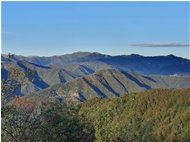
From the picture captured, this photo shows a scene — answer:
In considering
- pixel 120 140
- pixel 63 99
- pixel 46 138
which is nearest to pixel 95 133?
pixel 120 140

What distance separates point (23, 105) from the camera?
22.8 m

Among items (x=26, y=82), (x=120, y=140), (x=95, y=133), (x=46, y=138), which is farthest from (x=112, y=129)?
(x=26, y=82)

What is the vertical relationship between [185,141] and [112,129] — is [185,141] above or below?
below

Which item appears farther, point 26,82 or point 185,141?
point 185,141

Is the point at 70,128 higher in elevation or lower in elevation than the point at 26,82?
lower

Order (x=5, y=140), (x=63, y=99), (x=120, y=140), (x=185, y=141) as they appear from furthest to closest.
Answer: (x=185, y=141), (x=120, y=140), (x=63, y=99), (x=5, y=140)

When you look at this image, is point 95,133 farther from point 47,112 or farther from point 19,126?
point 19,126

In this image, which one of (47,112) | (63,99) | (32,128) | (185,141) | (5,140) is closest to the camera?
(5,140)

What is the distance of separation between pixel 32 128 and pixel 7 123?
201cm

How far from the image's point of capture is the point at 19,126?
23.8m

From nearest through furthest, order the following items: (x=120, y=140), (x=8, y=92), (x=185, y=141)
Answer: (x=8, y=92) < (x=120, y=140) < (x=185, y=141)

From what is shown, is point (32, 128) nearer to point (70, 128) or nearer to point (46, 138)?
point (46, 138)

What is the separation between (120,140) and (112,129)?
533cm

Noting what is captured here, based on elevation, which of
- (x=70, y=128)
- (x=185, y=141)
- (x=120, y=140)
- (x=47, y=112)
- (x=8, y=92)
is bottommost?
(x=185, y=141)
